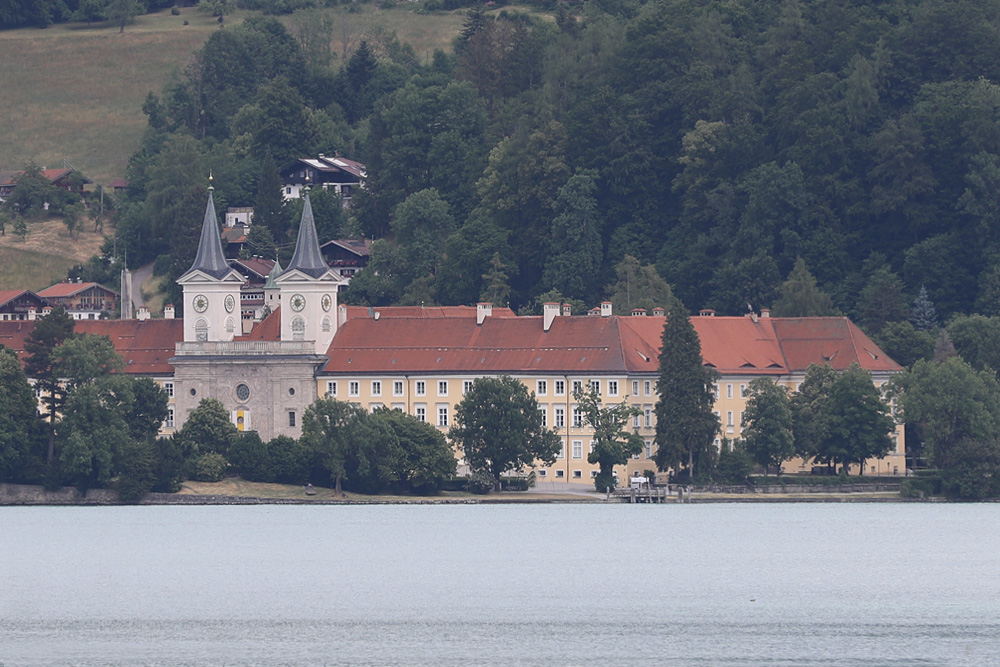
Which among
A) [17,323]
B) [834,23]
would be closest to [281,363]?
[17,323]

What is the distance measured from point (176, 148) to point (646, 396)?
2755 inches

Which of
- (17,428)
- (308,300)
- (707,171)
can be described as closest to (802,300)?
(707,171)

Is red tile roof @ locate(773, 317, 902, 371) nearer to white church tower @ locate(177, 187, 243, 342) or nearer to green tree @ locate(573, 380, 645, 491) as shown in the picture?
green tree @ locate(573, 380, 645, 491)

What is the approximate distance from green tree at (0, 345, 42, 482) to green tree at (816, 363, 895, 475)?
35.9 meters

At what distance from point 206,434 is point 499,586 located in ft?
121

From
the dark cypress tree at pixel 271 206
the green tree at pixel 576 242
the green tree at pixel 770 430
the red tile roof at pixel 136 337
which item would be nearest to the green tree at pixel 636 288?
the green tree at pixel 576 242

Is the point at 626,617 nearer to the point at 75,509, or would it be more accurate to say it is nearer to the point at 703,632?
the point at 703,632

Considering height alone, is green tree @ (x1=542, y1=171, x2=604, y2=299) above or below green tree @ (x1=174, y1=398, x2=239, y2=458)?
above

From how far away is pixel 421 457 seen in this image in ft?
361

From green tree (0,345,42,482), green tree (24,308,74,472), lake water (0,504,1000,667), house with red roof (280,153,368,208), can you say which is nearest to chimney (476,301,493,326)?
lake water (0,504,1000,667)

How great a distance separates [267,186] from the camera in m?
176

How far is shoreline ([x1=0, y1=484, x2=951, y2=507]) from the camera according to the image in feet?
360

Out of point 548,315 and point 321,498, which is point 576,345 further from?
point 321,498

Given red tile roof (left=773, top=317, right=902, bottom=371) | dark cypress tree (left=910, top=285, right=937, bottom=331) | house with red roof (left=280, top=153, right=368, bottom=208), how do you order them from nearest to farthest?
red tile roof (left=773, top=317, right=902, bottom=371) < dark cypress tree (left=910, top=285, right=937, bottom=331) < house with red roof (left=280, top=153, right=368, bottom=208)
